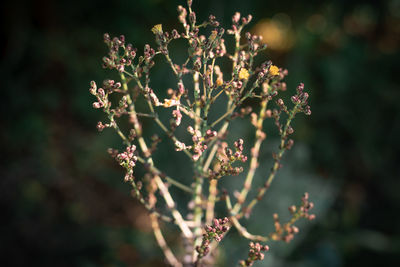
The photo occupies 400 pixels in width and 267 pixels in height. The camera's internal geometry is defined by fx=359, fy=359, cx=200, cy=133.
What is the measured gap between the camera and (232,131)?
2.06 m

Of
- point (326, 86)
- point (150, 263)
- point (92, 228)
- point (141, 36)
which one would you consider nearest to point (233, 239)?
point (150, 263)

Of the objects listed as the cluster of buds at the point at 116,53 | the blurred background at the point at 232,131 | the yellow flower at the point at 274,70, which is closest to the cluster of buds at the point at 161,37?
the cluster of buds at the point at 116,53

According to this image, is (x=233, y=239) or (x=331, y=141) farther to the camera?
(x=331, y=141)

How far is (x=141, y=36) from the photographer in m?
2.44

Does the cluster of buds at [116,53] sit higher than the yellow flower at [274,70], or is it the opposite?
the yellow flower at [274,70]

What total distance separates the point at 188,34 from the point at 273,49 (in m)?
2.38

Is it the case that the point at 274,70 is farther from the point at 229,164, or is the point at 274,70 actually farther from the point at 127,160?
the point at 127,160

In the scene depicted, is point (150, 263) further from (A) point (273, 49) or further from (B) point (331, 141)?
(A) point (273, 49)

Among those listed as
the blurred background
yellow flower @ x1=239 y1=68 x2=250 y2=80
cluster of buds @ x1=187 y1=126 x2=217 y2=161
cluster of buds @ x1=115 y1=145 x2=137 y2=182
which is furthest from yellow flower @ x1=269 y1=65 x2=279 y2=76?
the blurred background

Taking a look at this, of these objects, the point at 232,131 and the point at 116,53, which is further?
the point at 232,131

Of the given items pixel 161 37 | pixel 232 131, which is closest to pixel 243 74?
pixel 161 37

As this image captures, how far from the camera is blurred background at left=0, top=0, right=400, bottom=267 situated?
2.15 m

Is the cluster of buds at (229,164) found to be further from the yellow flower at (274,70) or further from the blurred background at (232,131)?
the blurred background at (232,131)

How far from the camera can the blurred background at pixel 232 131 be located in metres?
2.15
